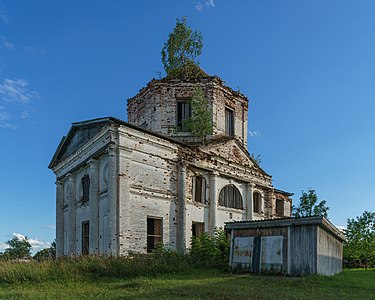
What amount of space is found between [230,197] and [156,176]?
20.9 feet

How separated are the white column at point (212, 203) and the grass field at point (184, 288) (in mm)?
7182

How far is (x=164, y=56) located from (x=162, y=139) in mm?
11040

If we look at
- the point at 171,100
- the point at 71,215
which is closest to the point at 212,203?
the point at 171,100

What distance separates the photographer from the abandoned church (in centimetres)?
1741

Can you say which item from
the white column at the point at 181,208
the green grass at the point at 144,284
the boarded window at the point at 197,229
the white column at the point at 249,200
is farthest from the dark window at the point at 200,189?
the green grass at the point at 144,284

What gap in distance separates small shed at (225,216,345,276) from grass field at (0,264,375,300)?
112cm

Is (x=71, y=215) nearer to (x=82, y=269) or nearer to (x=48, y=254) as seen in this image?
(x=48, y=254)

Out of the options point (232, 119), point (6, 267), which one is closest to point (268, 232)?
point (6, 267)

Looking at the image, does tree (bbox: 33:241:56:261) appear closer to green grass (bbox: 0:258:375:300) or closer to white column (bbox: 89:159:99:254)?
white column (bbox: 89:159:99:254)

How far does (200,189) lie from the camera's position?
71.3 feet

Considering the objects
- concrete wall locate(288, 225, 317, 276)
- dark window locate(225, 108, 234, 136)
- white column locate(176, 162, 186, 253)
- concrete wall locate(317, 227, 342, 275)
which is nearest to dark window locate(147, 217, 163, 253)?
white column locate(176, 162, 186, 253)

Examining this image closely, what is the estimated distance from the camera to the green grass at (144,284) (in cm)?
970

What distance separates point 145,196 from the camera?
18234 mm

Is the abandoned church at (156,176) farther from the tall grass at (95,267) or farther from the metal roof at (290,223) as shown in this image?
the metal roof at (290,223)
